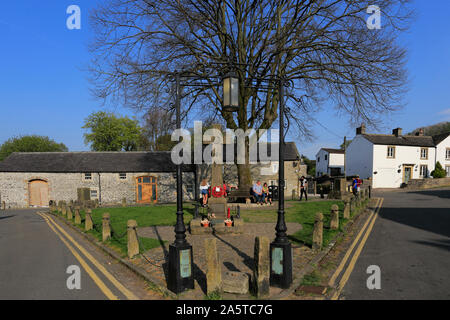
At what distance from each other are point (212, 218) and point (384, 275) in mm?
6448

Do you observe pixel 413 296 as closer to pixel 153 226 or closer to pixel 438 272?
pixel 438 272

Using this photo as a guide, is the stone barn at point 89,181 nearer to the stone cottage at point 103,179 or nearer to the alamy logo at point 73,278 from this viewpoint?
the stone cottage at point 103,179

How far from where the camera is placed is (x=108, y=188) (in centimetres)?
2845

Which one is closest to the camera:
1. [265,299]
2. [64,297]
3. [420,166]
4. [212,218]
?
[265,299]

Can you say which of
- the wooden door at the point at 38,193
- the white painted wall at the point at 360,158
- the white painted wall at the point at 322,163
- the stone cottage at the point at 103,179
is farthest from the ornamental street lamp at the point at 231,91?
the white painted wall at the point at 322,163

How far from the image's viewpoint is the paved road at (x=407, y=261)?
5.01m

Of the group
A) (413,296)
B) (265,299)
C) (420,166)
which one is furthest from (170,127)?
(420,166)

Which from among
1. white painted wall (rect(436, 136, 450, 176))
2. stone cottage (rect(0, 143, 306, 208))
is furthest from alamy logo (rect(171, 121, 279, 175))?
white painted wall (rect(436, 136, 450, 176))

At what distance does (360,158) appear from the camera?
37812mm

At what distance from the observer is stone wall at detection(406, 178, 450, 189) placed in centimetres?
3192

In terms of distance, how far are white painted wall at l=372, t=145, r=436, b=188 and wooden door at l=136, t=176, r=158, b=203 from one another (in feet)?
94.3

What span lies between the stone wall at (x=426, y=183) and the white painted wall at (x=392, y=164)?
2.67 metres

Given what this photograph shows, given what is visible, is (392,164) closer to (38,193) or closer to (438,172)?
(438,172)
